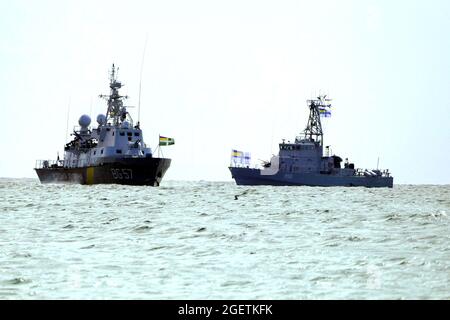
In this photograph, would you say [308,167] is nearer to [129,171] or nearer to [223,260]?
[129,171]

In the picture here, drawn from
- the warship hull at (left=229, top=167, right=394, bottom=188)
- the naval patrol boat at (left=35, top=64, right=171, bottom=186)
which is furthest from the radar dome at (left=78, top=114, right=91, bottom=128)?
the warship hull at (left=229, top=167, right=394, bottom=188)

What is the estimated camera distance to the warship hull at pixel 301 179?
383 feet

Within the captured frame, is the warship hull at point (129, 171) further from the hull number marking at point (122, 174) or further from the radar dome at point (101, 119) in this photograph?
the radar dome at point (101, 119)

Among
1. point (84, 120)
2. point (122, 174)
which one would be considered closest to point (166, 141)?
point (122, 174)

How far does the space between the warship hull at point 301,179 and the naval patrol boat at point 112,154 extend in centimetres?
2987

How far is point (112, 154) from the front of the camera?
8744cm

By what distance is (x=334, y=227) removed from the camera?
24.5 m

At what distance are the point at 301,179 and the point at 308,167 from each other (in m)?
2.49

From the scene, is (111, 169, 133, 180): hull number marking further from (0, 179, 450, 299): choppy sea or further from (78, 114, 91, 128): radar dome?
(0, 179, 450, 299): choppy sea

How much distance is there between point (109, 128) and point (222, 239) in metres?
73.1

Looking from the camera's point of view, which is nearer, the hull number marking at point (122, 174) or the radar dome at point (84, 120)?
the hull number marking at point (122, 174)

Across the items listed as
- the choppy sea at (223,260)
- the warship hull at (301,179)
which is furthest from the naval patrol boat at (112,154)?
the choppy sea at (223,260)

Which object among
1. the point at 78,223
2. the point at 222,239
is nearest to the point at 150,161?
the point at 78,223
